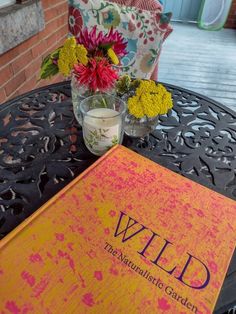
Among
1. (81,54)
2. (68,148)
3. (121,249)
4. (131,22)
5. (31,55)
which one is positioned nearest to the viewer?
(121,249)

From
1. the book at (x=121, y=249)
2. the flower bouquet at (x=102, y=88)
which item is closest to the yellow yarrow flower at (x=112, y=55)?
the flower bouquet at (x=102, y=88)

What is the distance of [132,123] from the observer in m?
0.67

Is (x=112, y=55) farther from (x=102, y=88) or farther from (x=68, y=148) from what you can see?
(x=68, y=148)

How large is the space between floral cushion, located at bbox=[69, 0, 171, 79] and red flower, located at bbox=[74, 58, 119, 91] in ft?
2.19

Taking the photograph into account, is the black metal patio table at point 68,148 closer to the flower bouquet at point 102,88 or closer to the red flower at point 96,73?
the flower bouquet at point 102,88

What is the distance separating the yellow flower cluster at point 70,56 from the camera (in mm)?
526

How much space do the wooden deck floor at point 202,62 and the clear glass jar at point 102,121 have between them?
1860 mm

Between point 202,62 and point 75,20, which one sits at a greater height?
point 75,20

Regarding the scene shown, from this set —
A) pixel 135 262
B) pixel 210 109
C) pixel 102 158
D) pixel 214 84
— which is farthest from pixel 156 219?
pixel 214 84

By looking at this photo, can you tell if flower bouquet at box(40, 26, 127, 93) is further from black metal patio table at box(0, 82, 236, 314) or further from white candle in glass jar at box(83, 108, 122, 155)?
black metal patio table at box(0, 82, 236, 314)

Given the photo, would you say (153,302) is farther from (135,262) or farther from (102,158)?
(102,158)

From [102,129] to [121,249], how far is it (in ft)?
0.90

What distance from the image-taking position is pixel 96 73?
1.76ft

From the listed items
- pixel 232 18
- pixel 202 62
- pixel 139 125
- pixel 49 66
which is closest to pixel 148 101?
pixel 139 125
